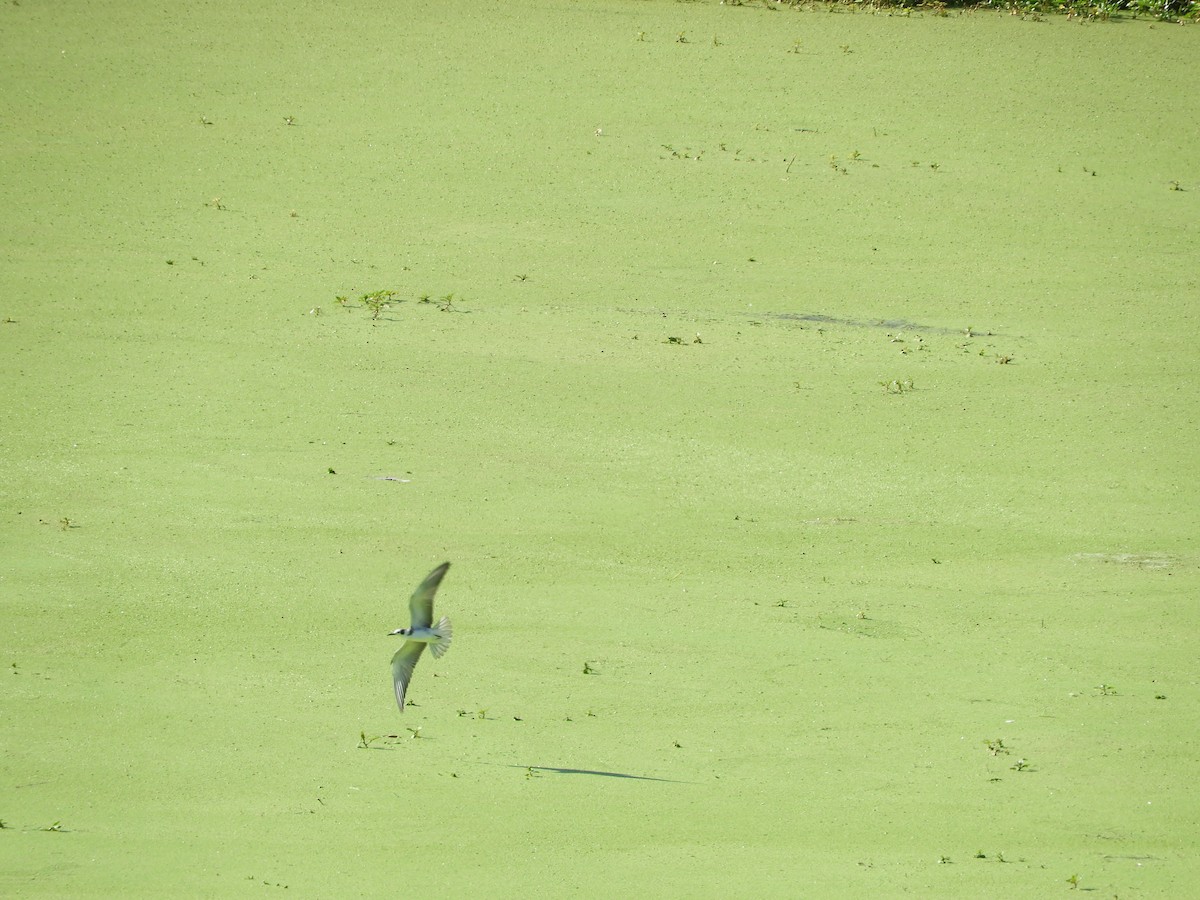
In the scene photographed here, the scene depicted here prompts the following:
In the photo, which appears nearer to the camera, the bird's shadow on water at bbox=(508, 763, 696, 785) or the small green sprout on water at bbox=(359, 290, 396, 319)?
the bird's shadow on water at bbox=(508, 763, 696, 785)

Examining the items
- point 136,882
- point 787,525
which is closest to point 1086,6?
point 787,525

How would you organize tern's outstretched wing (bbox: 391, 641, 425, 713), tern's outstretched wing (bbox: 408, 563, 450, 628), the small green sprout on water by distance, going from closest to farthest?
1. tern's outstretched wing (bbox: 408, 563, 450, 628)
2. tern's outstretched wing (bbox: 391, 641, 425, 713)
3. the small green sprout on water

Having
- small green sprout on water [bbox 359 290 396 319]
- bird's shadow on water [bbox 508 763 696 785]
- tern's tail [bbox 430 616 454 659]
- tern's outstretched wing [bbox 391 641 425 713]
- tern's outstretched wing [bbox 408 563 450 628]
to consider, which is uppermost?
small green sprout on water [bbox 359 290 396 319]

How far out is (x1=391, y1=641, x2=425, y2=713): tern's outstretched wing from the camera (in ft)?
11.0

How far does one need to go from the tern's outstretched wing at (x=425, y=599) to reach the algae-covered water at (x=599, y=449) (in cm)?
36

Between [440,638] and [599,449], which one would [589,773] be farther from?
[599,449]

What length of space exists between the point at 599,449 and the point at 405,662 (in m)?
1.44

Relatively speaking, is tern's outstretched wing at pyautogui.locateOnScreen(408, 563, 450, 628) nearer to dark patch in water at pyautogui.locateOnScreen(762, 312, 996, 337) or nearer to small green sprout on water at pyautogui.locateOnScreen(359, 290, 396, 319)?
small green sprout on water at pyautogui.locateOnScreen(359, 290, 396, 319)

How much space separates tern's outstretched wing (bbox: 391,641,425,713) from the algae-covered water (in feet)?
0.75

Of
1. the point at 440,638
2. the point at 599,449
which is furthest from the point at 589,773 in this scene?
the point at 599,449

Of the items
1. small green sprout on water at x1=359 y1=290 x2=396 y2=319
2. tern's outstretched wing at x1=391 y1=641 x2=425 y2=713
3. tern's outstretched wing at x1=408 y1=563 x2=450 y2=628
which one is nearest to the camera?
tern's outstretched wing at x1=408 y1=563 x2=450 y2=628

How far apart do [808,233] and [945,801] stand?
107 inches

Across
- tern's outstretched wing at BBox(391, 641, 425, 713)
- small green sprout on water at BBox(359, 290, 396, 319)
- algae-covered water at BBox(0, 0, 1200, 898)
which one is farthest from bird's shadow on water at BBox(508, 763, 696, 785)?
small green sprout on water at BBox(359, 290, 396, 319)

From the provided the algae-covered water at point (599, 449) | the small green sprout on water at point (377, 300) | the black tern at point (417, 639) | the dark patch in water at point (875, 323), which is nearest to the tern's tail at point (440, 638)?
the black tern at point (417, 639)
